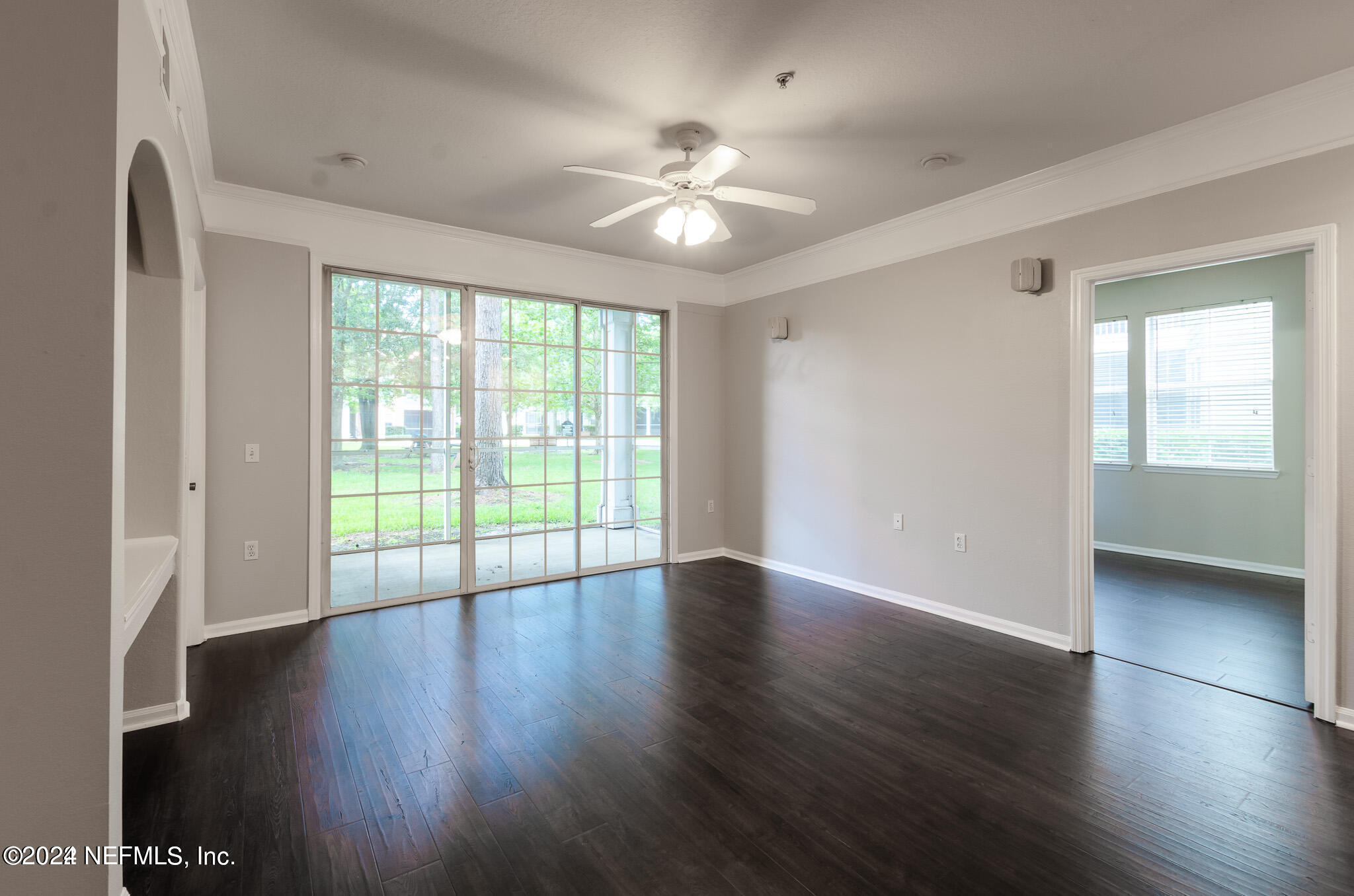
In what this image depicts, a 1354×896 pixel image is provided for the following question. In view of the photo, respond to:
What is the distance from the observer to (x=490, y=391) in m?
4.56

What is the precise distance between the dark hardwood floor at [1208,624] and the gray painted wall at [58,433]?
13.7ft

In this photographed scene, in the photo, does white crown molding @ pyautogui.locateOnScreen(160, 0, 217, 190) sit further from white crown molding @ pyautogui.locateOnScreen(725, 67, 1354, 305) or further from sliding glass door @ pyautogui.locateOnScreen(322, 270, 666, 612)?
white crown molding @ pyautogui.locateOnScreen(725, 67, 1354, 305)

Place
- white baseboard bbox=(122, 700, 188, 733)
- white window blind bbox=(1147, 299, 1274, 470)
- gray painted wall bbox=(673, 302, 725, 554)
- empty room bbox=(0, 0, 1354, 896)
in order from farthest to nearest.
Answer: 1. gray painted wall bbox=(673, 302, 725, 554)
2. white window blind bbox=(1147, 299, 1274, 470)
3. white baseboard bbox=(122, 700, 188, 733)
4. empty room bbox=(0, 0, 1354, 896)

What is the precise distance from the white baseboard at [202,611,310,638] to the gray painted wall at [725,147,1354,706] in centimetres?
354

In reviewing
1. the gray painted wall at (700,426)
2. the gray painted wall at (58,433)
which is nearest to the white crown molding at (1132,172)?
the gray painted wall at (700,426)

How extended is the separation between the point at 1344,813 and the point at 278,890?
317cm

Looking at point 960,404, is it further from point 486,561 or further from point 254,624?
point 254,624

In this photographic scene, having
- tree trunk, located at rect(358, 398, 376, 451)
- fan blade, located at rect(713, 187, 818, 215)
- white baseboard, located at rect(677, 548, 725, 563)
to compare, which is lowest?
white baseboard, located at rect(677, 548, 725, 563)

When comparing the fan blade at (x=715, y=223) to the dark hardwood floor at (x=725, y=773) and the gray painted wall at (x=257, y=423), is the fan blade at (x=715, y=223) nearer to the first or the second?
the dark hardwood floor at (x=725, y=773)

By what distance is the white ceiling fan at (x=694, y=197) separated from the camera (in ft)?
8.90

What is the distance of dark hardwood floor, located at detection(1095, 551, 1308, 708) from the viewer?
301 centimetres

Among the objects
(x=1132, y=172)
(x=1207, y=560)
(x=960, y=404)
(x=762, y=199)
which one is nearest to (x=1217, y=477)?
(x=1207, y=560)

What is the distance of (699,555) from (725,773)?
3.47 meters

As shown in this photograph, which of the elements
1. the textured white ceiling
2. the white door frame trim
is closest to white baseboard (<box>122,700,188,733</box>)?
the textured white ceiling
